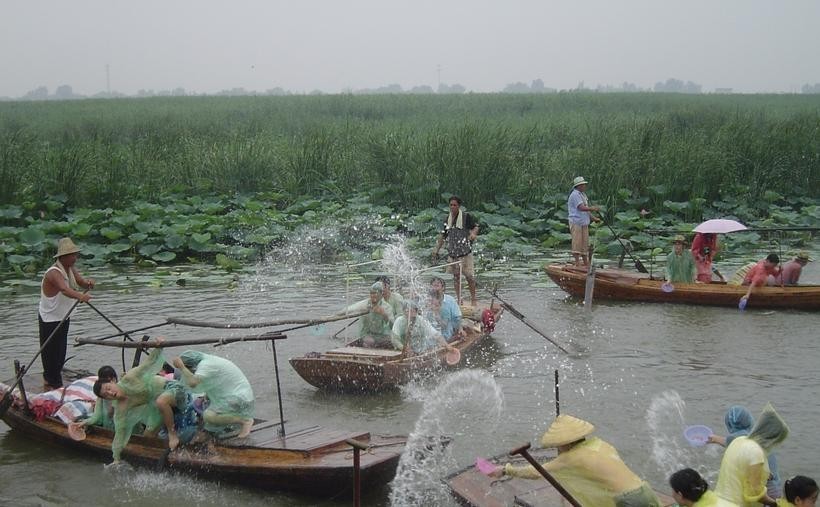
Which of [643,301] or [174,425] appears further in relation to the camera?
[643,301]

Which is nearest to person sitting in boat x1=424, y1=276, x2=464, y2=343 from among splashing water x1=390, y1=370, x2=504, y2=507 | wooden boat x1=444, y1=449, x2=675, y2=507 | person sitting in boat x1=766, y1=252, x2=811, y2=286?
splashing water x1=390, y1=370, x2=504, y2=507

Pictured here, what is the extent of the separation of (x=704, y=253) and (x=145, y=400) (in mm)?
9955

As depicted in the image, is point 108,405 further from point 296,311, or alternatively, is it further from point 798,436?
point 798,436

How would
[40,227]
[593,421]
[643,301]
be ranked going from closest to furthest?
1. [593,421]
2. [643,301]
3. [40,227]

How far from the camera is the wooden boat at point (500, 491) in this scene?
6.48 meters

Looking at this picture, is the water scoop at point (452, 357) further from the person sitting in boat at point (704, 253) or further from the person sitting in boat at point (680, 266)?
the person sitting in boat at point (704, 253)

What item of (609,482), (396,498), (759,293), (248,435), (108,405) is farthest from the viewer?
(759,293)

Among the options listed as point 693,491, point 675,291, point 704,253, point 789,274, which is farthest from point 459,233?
point 693,491

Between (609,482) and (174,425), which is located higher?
(609,482)

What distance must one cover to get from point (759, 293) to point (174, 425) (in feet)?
31.3

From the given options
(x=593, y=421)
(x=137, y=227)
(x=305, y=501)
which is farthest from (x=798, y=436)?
(x=137, y=227)

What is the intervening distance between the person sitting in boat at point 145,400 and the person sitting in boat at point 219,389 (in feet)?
0.93

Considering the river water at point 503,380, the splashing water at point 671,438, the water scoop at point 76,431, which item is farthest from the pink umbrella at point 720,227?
the water scoop at point 76,431

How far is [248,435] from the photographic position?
311 inches
